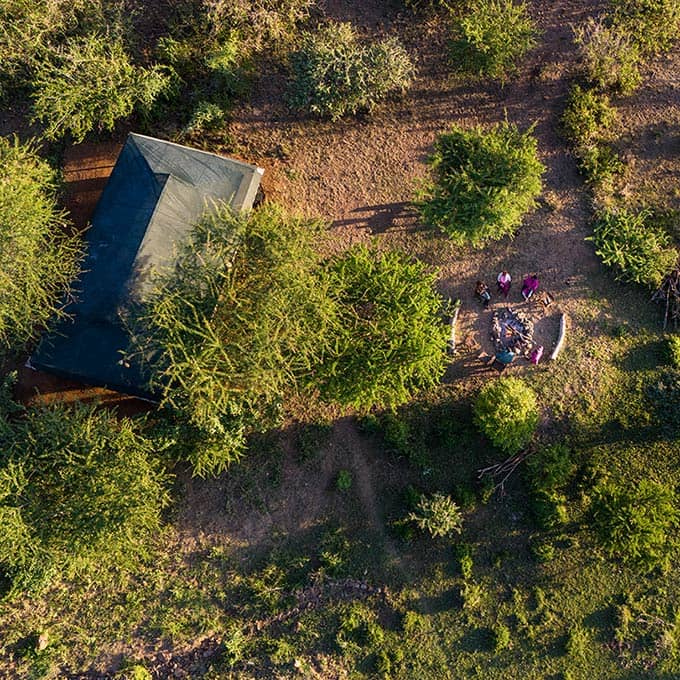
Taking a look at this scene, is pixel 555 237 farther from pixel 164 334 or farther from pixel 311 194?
pixel 164 334

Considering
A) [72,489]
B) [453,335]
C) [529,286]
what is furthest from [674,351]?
[72,489]

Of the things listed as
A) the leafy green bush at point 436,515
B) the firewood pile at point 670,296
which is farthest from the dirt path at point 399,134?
the leafy green bush at point 436,515

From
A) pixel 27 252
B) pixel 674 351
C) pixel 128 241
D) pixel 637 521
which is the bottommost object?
pixel 637 521

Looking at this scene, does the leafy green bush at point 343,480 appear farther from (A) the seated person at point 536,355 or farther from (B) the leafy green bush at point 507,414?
(A) the seated person at point 536,355

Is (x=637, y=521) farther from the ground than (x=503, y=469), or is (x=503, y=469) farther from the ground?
(x=503, y=469)

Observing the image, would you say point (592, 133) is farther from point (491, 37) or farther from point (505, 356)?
point (505, 356)

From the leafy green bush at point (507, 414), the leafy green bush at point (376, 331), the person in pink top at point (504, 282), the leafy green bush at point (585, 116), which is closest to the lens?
the leafy green bush at point (376, 331)

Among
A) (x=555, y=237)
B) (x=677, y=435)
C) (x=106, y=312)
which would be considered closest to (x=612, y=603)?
(x=677, y=435)
